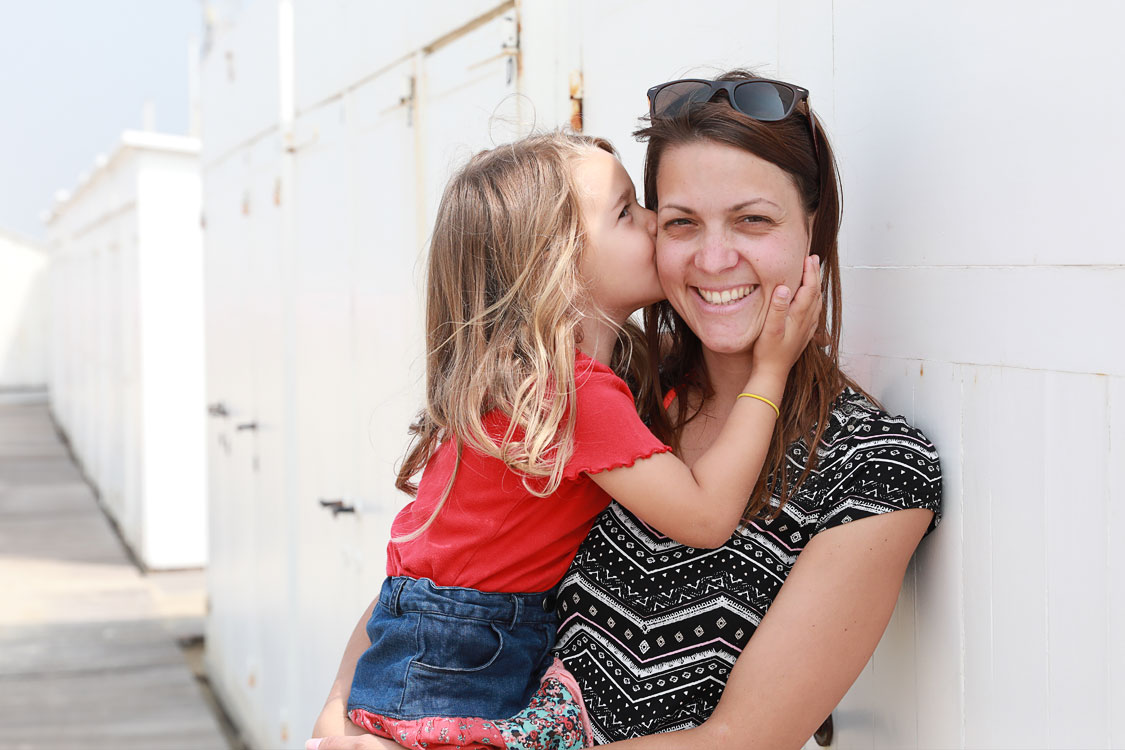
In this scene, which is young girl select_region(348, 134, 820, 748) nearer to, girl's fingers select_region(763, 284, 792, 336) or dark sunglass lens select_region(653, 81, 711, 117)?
girl's fingers select_region(763, 284, 792, 336)

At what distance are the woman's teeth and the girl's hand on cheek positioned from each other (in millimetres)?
44

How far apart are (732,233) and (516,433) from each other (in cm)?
40

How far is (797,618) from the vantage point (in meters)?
1.40

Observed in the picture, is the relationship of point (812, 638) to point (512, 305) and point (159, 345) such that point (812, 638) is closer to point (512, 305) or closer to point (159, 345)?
point (512, 305)

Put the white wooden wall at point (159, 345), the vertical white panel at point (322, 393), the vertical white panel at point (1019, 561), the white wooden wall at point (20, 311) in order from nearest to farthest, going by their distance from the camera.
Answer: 1. the vertical white panel at point (1019, 561)
2. the vertical white panel at point (322, 393)
3. the white wooden wall at point (159, 345)
4. the white wooden wall at point (20, 311)

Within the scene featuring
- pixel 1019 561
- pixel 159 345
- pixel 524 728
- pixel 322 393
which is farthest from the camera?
pixel 159 345

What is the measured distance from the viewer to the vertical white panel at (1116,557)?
46.2 inches

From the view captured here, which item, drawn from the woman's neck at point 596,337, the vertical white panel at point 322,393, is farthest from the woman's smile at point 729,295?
the vertical white panel at point 322,393

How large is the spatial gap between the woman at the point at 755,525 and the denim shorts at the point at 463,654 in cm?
6

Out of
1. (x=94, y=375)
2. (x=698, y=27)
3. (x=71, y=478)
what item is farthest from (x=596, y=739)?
(x=71, y=478)

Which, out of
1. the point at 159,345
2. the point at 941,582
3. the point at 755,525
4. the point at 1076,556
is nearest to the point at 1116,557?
the point at 1076,556

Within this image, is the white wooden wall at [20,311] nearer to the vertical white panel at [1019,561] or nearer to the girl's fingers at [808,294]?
the girl's fingers at [808,294]

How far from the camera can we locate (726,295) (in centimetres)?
153

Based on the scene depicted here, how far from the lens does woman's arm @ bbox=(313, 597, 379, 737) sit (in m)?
1.73
